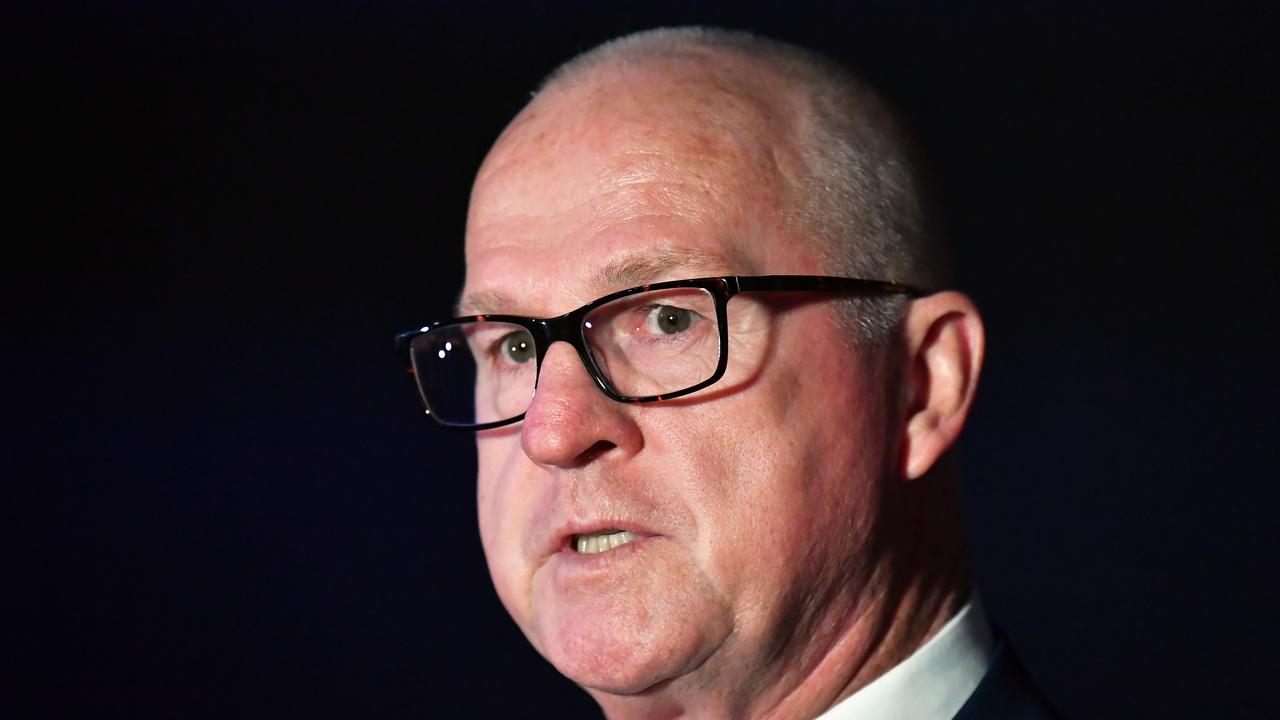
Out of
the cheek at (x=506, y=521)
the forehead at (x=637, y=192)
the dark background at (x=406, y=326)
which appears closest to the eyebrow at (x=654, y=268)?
the forehead at (x=637, y=192)

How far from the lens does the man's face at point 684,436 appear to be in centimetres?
151

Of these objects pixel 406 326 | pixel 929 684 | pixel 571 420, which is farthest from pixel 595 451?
pixel 406 326

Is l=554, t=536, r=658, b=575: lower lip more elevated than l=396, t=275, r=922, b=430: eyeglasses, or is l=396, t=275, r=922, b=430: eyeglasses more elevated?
l=396, t=275, r=922, b=430: eyeglasses

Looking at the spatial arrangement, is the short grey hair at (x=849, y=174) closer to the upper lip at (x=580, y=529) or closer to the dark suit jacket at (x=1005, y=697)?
the upper lip at (x=580, y=529)

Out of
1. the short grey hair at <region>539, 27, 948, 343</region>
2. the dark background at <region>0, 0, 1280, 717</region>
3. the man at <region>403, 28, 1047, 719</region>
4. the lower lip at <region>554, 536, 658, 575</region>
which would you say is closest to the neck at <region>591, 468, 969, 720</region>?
the man at <region>403, 28, 1047, 719</region>

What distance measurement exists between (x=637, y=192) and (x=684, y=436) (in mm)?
306

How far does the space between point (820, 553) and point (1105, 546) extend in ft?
5.71

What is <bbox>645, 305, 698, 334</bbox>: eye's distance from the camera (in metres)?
1.59

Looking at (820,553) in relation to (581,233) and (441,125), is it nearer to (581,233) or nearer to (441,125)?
(581,233)

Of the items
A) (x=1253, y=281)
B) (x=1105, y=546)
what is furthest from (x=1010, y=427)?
(x=1253, y=281)

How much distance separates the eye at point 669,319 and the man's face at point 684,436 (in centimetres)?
5

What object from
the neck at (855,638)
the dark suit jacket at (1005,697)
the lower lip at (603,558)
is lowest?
the dark suit jacket at (1005,697)

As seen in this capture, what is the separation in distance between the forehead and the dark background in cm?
127

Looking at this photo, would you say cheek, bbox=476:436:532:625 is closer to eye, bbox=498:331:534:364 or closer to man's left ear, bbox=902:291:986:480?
eye, bbox=498:331:534:364
